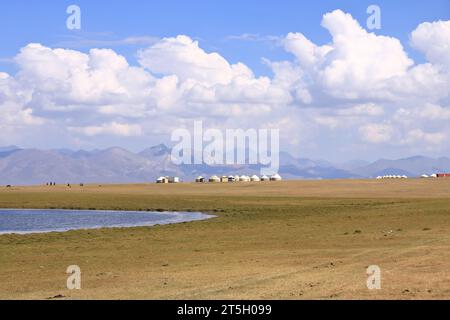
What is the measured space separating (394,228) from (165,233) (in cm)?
1457

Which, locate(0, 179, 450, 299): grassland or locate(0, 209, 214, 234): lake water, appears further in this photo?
locate(0, 209, 214, 234): lake water

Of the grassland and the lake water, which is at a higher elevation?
the lake water

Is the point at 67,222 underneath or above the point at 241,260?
above

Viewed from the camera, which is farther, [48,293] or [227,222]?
[227,222]

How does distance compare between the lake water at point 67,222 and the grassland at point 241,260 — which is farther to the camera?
the lake water at point 67,222

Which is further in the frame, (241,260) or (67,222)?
(67,222)

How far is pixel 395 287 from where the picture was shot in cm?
1998

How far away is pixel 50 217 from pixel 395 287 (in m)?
55.4

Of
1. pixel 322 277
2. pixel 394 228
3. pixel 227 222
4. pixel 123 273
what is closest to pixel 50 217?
pixel 227 222

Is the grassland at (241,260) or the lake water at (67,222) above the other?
the lake water at (67,222)
